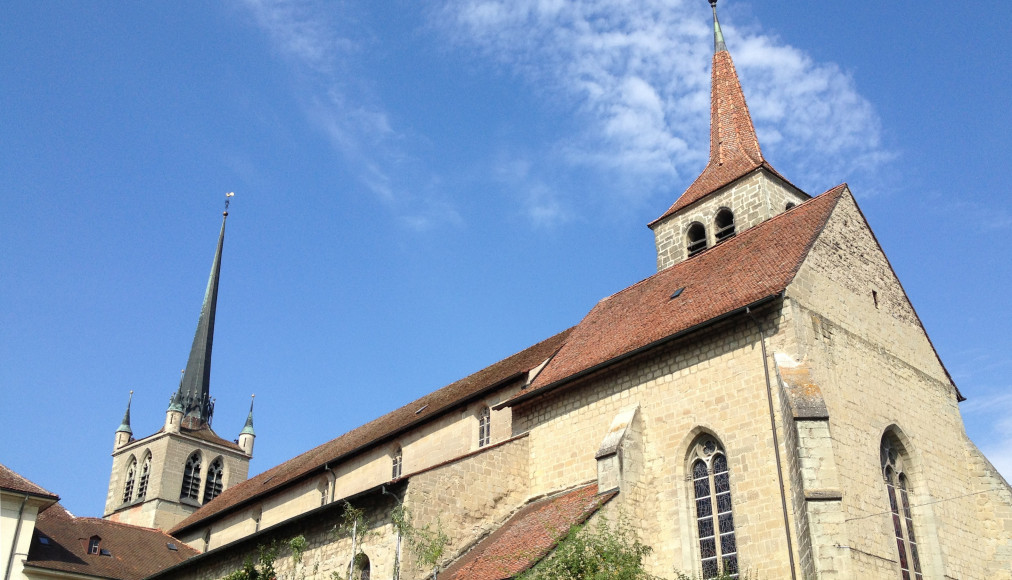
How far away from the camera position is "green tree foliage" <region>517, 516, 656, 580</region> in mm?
13023

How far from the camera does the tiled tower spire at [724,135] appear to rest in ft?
76.3

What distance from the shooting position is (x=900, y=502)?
1567 centimetres

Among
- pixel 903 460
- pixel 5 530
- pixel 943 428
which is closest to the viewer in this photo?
pixel 903 460

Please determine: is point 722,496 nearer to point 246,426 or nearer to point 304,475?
point 304,475

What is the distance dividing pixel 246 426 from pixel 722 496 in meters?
36.3

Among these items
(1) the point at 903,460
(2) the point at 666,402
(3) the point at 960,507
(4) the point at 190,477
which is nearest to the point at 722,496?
(2) the point at 666,402

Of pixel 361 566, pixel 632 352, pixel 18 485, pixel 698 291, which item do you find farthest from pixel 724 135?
pixel 18 485

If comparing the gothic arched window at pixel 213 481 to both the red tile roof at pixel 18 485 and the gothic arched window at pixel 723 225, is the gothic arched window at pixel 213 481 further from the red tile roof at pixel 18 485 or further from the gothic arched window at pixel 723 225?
the gothic arched window at pixel 723 225

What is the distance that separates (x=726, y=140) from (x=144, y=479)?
30596 millimetres

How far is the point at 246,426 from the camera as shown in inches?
1855

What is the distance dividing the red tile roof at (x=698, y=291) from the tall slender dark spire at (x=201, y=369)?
27.9m

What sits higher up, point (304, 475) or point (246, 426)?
point (246, 426)

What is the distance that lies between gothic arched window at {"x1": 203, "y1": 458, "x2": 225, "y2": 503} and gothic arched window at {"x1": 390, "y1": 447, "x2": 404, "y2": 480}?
2092 centimetres

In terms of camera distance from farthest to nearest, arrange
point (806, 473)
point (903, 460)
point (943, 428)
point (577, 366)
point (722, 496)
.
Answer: point (577, 366)
point (943, 428)
point (903, 460)
point (722, 496)
point (806, 473)
